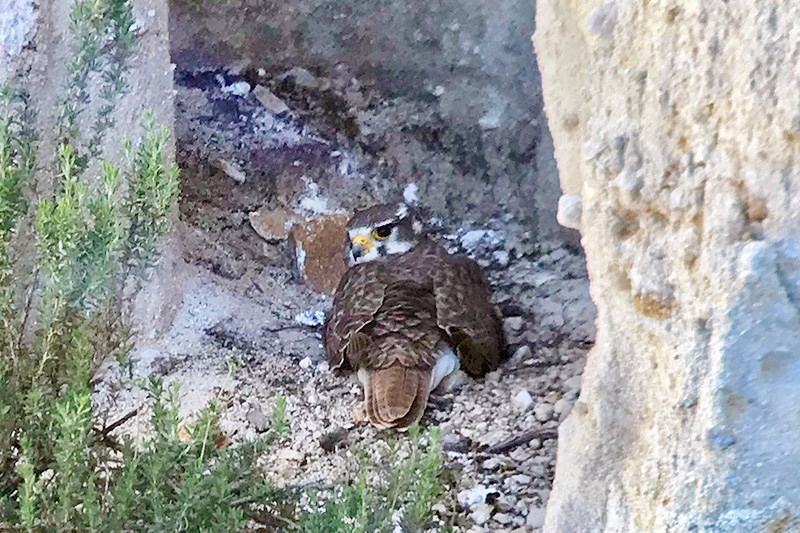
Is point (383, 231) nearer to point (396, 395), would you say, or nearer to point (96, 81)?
point (396, 395)

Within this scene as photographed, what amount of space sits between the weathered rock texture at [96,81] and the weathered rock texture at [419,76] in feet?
2.94

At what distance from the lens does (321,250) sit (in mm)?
3135

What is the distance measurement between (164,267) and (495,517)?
1.03m

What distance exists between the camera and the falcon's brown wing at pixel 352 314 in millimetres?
2564

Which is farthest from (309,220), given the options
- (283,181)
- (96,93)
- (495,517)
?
(495,517)

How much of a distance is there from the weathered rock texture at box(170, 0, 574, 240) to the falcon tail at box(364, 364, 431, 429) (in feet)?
3.20

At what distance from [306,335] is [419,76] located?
104cm

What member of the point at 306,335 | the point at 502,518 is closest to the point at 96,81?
the point at 306,335

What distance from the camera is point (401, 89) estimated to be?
3.38m

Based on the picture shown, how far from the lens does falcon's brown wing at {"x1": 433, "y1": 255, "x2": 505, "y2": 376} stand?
258 cm

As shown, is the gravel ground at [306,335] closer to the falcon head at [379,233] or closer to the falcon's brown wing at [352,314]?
the falcon's brown wing at [352,314]

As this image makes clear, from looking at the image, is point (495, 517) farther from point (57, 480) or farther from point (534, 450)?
point (57, 480)

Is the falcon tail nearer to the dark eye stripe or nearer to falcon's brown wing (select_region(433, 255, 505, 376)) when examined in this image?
falcon's brown wing (select_region(433, 255, 505, 376))

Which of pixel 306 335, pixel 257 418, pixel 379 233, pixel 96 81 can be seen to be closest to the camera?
pixel 96 81
